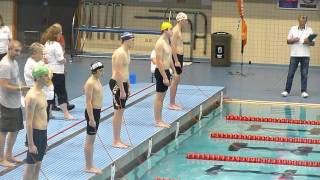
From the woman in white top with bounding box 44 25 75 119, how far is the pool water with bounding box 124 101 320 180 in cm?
187

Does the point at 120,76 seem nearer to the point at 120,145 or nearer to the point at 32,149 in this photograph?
the point at 120,145

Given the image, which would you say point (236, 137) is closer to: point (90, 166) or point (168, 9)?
point (90, 166)

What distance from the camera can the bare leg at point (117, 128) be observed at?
9883mm

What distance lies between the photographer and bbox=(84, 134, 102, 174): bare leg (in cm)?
865

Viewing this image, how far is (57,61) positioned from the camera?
11391 mm

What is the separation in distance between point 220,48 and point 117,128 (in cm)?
1018

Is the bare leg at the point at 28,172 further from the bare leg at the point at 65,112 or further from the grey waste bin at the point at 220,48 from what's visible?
the grey waste bin at the point at 220,48

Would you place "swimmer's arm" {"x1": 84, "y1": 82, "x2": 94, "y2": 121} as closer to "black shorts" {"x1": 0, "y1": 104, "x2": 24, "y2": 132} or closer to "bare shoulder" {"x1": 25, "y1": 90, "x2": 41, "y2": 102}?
"black shorts" {"x1": 0, "y1": 104, "x2": 24, "y2": 132}

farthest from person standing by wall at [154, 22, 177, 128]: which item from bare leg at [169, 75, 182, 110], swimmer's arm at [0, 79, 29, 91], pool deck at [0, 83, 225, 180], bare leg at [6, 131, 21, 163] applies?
swimmer's arm at [0, 79, 29, 91]

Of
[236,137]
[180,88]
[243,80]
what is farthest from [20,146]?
[243,80]

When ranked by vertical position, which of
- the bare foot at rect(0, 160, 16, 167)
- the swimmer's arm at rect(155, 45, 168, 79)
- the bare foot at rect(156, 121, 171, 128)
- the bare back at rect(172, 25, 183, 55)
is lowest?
the bare foot at rect(0, 160, 16, 167)

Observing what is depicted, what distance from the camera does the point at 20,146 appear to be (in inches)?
384

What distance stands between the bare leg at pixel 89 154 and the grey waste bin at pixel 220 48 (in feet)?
37.6

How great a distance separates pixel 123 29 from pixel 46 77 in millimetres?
13406
